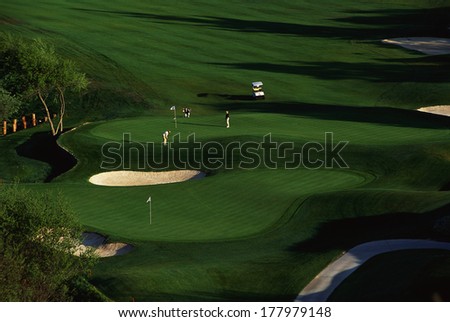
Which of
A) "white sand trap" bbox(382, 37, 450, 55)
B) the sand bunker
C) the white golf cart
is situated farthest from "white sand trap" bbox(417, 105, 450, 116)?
the sand bunker

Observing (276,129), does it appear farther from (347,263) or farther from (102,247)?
(347,263)

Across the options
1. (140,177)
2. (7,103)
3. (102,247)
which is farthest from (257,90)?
(102,247)

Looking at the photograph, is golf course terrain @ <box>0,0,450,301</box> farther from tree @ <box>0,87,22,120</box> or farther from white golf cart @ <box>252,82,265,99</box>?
tree @ <box>0,87,22,120</box>

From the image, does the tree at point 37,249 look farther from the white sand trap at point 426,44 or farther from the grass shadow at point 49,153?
the white sand trap at point 426,44

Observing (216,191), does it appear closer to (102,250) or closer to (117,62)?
(102,250)

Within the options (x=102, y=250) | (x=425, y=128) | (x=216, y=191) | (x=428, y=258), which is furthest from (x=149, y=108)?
(x=428, y=258)
